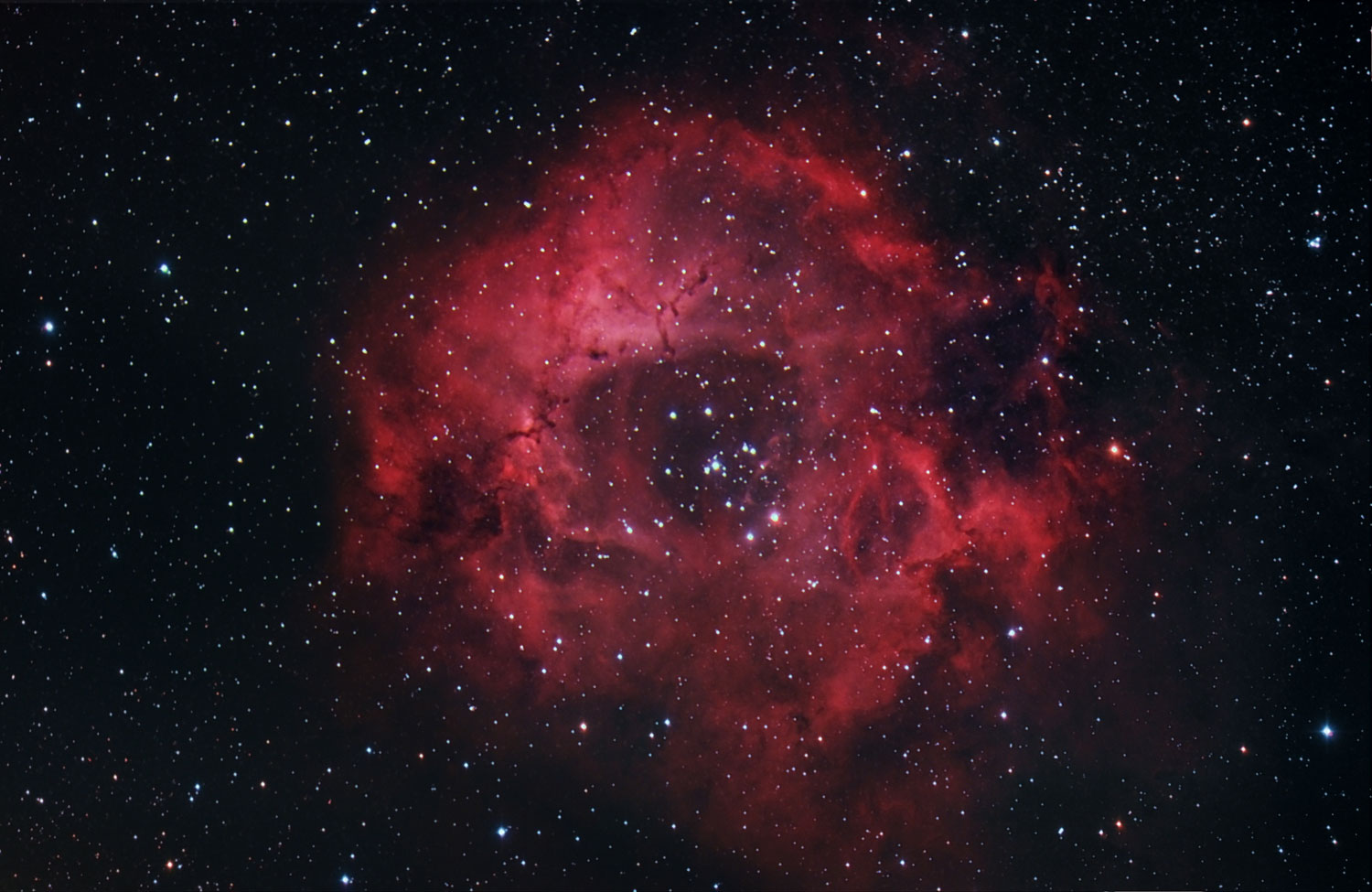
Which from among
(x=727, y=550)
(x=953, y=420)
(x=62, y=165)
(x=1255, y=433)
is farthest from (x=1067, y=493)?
(x=62, y=165)

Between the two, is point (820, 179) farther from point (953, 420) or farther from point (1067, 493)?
point (1067, 493)

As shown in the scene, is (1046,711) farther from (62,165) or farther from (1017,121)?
(62,165)

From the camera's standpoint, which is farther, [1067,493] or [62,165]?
[1067,493]

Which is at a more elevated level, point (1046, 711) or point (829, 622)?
point (829, 622)

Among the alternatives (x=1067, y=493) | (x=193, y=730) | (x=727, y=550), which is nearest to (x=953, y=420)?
(x=1067, y=493)

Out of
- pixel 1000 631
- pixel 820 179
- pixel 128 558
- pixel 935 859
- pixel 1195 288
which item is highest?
pixel 820 179

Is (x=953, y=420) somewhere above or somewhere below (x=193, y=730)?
above
